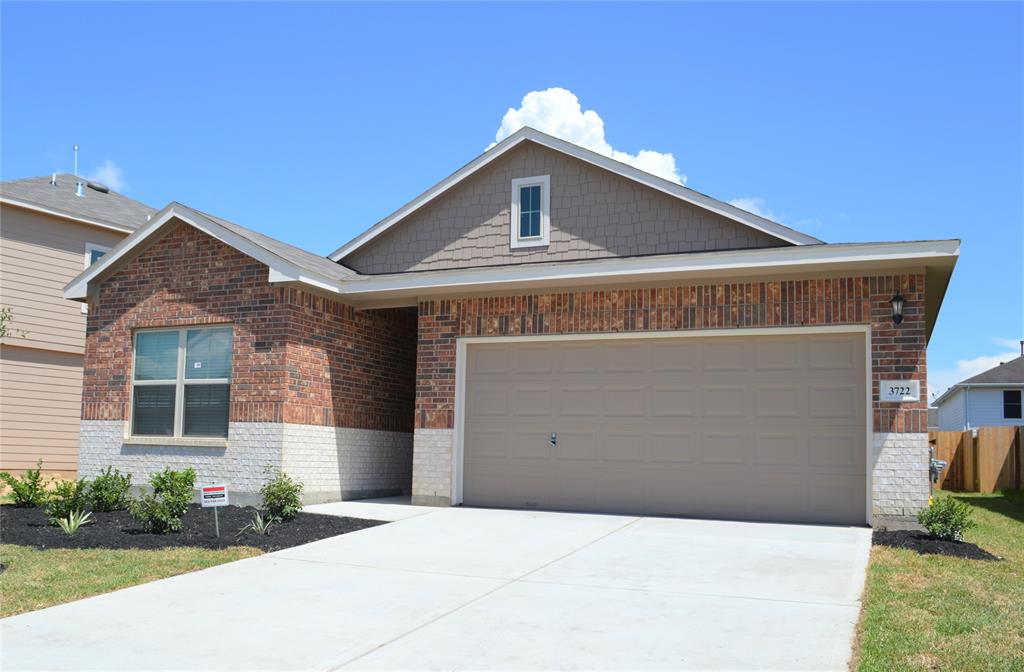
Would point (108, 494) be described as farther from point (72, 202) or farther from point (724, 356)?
point (72, 202)

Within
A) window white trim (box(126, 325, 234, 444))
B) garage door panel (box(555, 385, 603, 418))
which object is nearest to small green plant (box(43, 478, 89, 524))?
window white trim (box(126, 325, 234, 444))

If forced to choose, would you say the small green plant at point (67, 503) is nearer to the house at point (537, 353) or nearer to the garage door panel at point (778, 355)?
the house at point (537, 353)

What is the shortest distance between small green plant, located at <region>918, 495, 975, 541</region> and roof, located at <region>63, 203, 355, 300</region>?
29.3ft

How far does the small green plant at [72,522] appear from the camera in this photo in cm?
1050

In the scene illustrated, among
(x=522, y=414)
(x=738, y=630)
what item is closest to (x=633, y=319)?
(x=522, y=414)

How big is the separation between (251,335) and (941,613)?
10.1 m

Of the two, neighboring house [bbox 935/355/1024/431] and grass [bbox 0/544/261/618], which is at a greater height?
neighboring house [bbox 935/355/1024/431]

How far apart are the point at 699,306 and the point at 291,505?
20.3ft

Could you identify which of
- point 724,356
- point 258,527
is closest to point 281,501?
point 258,527

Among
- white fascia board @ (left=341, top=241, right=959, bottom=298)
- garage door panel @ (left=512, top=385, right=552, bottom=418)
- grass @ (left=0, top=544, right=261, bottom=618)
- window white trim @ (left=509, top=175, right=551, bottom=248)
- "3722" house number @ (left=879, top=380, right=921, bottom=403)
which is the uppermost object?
window white trim @ (left=509, top=175, right=551, bottom=248)

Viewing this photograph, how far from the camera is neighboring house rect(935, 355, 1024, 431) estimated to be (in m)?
34.0

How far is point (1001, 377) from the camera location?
34.4 meters

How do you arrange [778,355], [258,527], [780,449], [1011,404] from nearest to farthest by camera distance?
[258,527] < [780,449] < [778,355] < [1011,404]

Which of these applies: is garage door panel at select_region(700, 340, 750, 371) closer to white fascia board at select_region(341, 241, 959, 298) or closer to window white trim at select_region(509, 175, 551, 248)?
white fascia board at select_region(341, 241, 959, 298)
